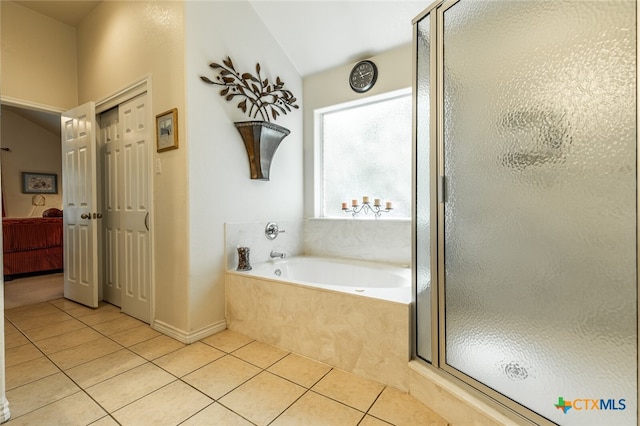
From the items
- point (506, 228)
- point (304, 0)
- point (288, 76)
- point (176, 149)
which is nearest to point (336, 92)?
point (288, 76)

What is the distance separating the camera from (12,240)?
3.97 m

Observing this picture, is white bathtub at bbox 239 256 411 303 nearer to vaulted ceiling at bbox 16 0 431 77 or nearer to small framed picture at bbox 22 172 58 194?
vaulted ceiling at bbox 16 0 431 77

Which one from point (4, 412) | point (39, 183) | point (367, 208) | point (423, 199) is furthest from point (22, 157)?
point (423, 199)

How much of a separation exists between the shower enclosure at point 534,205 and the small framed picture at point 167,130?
1.67 meters

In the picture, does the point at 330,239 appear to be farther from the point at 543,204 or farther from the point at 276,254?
the point at 543,204

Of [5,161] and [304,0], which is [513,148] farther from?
[5,161]

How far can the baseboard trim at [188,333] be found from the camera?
2.07 metres

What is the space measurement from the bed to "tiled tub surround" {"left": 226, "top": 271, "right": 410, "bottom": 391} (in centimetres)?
387

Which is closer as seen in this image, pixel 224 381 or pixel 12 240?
pixel 224 381

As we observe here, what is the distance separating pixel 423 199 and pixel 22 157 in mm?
7541

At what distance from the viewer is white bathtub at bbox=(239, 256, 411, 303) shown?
226 cm

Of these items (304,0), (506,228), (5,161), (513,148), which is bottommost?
(506,228)

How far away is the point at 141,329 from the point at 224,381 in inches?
Result: 44.2

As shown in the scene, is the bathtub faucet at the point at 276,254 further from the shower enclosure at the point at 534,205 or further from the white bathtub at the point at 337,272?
the shower enclosure at the point at 534,205
